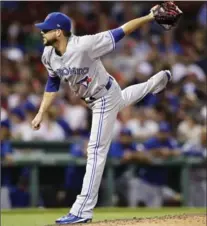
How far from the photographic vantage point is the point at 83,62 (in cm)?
712

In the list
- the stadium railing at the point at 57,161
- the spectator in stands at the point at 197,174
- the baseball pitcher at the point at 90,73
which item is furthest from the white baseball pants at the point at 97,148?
the spectator in stands at the point at 197,174

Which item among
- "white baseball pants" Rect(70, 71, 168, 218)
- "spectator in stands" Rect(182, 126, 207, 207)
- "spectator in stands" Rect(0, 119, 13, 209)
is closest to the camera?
"white baseball pants" Rect(70, 71, 168, 218)

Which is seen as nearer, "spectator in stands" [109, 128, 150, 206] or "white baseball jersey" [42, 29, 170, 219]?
"white baseball jersey" [42, 29, 170, 219]

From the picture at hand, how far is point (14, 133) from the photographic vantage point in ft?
39.3

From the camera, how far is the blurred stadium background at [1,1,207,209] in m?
11.4

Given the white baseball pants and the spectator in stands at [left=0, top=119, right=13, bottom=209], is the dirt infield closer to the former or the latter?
the white baseball pants

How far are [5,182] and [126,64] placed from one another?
448 centimetres

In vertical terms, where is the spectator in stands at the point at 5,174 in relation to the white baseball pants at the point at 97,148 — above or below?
below

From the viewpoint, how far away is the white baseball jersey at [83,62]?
709cm

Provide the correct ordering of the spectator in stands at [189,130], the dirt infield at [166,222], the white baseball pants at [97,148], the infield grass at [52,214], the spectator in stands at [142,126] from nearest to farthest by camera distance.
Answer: the dirt infield at [166,222], the white baseball pants at [97,148], the infield grass at [52,214], the spectator in stands at [189,130], the spectator in stands at [142,126]

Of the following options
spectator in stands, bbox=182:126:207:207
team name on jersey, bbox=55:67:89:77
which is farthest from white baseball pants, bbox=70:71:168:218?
spectator in stands, bbox=182:126:207:207

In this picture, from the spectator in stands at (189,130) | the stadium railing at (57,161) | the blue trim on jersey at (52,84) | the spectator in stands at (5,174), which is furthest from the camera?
the spectator in stands at (189,130)

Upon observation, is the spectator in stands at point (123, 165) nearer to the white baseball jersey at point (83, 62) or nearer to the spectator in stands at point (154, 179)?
the spectator in stands at point (154, 179)

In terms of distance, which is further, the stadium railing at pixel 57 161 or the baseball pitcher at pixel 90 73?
the stadium railing at pixel 57 161
